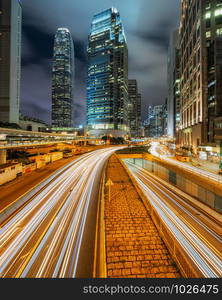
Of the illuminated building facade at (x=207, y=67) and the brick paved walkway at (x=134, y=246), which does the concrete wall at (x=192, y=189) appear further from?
the illuminated building facade at (x=207, y=67)

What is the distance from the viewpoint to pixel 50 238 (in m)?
7.61

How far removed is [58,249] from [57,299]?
2.49 meters

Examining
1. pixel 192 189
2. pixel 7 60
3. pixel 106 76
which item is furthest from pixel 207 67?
pixel 7 60

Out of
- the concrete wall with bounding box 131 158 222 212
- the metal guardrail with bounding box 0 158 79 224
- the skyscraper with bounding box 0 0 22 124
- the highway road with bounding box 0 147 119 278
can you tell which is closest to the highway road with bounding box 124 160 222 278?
the concrete wall with bounding box 131 158 222 212

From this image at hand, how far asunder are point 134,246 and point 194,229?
5385 mm

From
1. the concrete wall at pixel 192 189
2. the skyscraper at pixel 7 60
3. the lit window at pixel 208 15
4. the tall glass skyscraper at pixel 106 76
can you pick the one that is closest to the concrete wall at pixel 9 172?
the concrete wall at pixel 192 189

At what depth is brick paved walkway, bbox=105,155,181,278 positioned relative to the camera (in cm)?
580

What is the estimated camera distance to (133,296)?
4.82 m

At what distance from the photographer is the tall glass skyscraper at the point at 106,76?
5251 inches

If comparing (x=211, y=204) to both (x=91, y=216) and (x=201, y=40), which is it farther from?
(x=201, y=40)

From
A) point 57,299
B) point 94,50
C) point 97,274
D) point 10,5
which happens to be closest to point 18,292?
point 57,299

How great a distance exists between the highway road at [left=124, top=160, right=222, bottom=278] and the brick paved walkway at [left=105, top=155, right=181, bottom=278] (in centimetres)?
178

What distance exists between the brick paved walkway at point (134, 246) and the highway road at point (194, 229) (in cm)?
178

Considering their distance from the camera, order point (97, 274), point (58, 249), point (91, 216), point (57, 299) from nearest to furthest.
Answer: point (57, 299)
point (97, 274)
point (58, 249)
point (91, 216)
